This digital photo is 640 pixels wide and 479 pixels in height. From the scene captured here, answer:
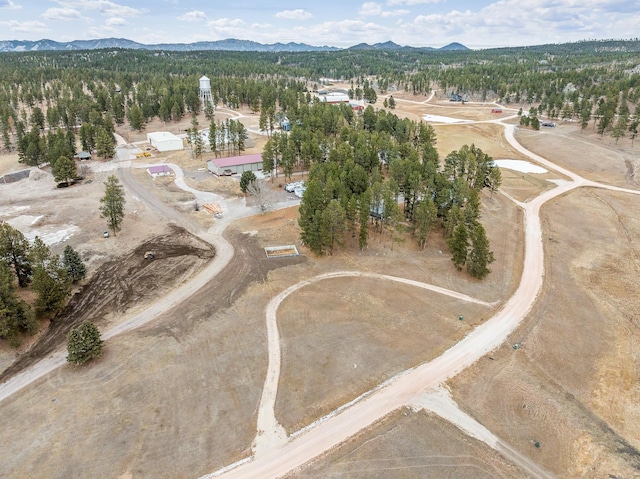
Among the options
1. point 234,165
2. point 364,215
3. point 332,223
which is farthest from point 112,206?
point 364,215

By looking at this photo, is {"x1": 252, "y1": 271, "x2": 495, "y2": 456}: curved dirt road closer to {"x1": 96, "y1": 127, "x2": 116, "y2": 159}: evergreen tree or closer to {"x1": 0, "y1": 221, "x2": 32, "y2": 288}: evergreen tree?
{"x1": 0, "y1": 221, "x2": 32, "y2": 288}: evergreen tree

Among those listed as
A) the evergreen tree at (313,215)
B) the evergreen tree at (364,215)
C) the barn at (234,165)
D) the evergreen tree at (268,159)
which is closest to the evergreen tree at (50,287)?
the evergreen tree at (313,215)

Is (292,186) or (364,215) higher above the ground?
(364,215)

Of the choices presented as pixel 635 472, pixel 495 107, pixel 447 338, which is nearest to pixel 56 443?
pixel 447 338

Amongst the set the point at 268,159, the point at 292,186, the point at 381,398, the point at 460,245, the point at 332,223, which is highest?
the point at 268,159

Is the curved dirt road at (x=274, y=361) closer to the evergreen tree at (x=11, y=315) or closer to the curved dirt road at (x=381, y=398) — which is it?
the curved dirt road at (x=381, y=398)

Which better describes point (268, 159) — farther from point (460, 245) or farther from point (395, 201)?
point (460, 245)

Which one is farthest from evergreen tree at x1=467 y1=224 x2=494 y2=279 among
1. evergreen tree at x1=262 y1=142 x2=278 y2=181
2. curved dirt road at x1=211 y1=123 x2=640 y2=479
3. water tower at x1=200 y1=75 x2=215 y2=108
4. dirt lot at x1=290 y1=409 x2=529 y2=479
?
water tower at x1=200 y1=75 x2=215 y2=108
